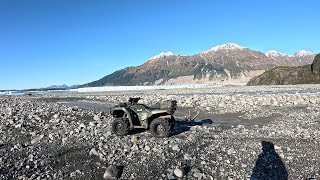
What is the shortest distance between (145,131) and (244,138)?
476cm

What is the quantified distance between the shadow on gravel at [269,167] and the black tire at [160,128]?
13.9ft

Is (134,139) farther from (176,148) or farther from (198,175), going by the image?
(198,175)

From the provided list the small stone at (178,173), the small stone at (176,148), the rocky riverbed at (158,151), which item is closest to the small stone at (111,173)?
the rocky riverbed at (158,151)

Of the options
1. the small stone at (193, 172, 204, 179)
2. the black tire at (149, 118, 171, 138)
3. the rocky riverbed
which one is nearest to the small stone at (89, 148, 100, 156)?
the rocky riverbed

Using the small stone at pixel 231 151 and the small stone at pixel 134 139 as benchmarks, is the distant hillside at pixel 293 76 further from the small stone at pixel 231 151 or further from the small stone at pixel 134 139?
the small stone at pixel 134 139

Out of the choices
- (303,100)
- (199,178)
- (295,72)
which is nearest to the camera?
(199,178)

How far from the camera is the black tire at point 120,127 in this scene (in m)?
15.5

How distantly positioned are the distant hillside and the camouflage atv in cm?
9631

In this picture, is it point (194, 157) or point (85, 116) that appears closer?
point (194, 157)

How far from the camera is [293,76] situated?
365 ft

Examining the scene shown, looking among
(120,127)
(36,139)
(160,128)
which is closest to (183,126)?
(160,128)

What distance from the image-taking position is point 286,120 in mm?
20938

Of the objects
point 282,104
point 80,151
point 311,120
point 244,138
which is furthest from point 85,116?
point 282,104

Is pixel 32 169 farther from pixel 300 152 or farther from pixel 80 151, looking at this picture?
pixel 300 152
